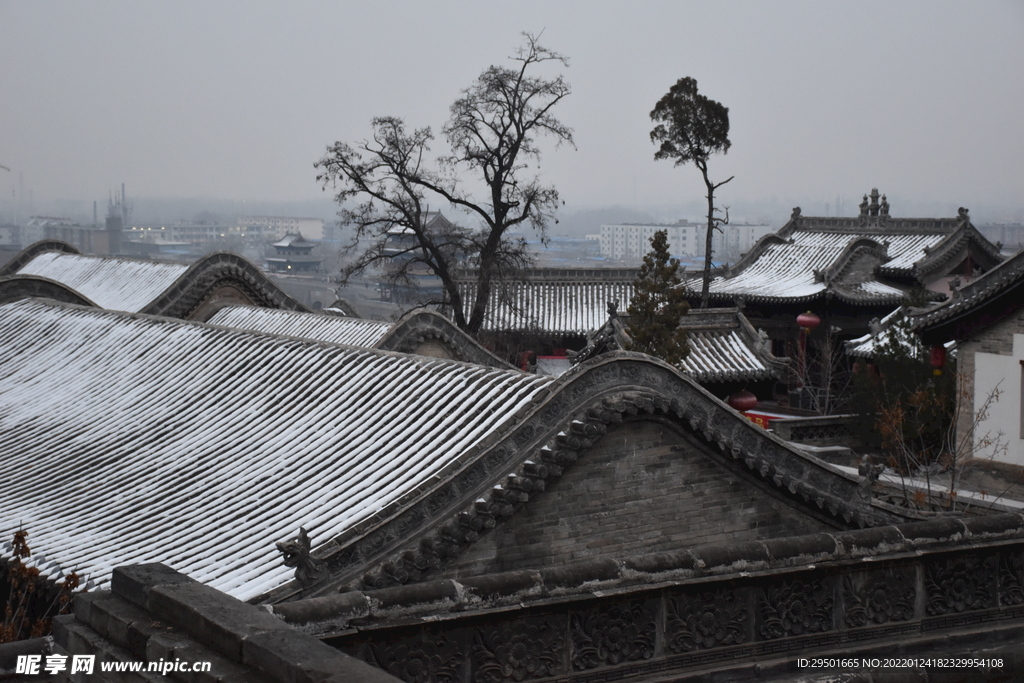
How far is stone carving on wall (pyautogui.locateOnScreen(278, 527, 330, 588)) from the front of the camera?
7.74 meters

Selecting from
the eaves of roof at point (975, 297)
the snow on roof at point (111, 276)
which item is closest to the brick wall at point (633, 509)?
the eaves of roof at point (975, 297)

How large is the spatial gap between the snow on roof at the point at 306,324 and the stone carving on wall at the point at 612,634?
12663 mm

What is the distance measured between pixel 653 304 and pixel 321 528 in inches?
492

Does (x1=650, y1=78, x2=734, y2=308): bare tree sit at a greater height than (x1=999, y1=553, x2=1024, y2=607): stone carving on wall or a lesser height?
greater

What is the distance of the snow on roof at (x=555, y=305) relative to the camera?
36.1m

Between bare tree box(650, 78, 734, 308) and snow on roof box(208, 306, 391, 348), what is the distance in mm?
16429

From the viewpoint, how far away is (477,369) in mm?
11164

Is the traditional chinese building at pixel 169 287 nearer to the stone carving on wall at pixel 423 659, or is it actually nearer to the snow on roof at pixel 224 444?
the snow on roof at pixel 224 444

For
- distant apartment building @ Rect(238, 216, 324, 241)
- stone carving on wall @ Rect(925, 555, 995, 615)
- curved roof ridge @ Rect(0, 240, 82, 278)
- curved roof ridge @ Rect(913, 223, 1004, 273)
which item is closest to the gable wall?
stone carving on wall @ Rect(925, 555, 995, 615)

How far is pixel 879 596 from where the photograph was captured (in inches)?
256

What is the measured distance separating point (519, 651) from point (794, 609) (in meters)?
1.63

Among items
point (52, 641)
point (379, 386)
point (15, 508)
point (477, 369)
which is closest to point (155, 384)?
point (15, 508)

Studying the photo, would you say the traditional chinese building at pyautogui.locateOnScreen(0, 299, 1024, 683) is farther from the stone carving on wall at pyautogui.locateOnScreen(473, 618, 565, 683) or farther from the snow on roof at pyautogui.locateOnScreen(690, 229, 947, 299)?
the snow on roof at pyautogui.locateOnScreen(690, 229, 947, 299)

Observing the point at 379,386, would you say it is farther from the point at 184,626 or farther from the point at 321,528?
the point at 184,626
